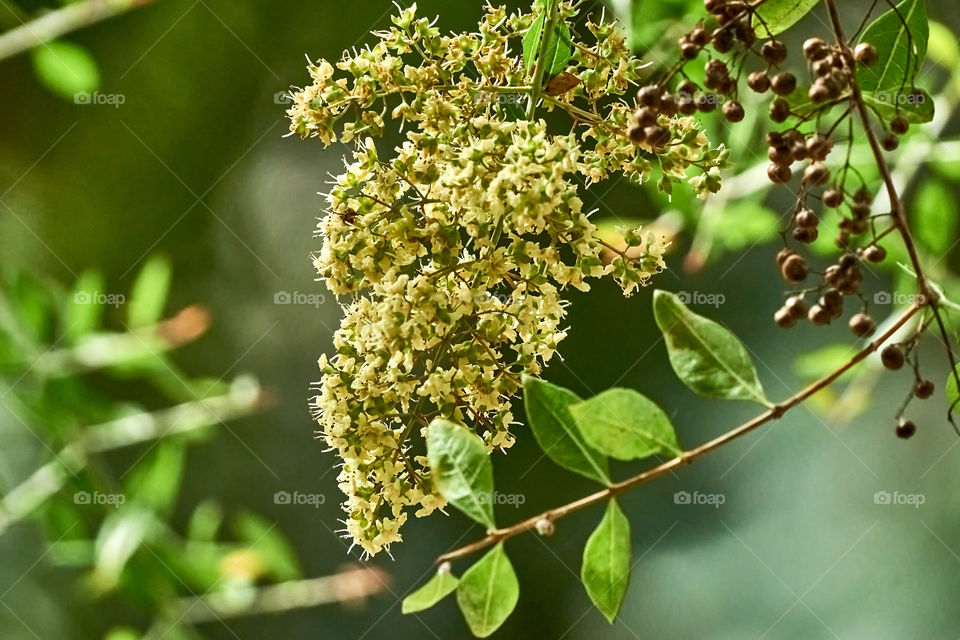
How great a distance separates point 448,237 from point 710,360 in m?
0.18

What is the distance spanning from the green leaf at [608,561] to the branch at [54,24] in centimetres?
144

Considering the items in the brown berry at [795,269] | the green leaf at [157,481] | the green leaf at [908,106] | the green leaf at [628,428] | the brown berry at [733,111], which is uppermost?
the green leaf at [157,481]

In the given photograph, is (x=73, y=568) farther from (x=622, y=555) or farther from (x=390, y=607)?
(x=622, y=555)

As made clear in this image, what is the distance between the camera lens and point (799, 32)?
5.32 ft

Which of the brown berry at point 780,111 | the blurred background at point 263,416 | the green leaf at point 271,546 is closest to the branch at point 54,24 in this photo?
the blurred background at point 263,416

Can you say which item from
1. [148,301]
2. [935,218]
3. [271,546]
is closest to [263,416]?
[271,546]

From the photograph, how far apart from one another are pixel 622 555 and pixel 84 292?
1084 mm

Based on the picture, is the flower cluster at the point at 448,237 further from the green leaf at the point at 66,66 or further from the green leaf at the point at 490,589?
the green leaf at the point at 66,66

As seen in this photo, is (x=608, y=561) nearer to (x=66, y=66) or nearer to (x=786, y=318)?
(x=786, y=318)

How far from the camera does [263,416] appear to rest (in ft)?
6.26

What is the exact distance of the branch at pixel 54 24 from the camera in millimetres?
1578

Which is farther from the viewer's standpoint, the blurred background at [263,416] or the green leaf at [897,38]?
the blurred background at [263,416]

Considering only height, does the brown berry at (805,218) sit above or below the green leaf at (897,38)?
below

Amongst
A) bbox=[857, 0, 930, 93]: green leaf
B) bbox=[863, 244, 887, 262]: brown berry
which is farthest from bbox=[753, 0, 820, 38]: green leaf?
bbox=[863, 244, 887, 262]: brown berry
